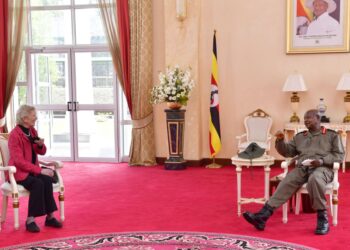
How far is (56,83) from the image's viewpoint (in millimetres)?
10219

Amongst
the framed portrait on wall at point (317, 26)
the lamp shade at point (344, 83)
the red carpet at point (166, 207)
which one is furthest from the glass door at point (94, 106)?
the lamp shade at point (344, 83)

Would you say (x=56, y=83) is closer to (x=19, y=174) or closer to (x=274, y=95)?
(x=274, y=95)

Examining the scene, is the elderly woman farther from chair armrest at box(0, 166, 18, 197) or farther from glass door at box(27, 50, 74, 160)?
glass door at box(27, 50, 74, 160)

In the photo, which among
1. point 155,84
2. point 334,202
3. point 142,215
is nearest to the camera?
point 334,202

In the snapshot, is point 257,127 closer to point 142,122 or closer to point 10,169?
point 142,122

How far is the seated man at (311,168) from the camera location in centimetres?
507

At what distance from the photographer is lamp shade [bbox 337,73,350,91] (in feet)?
27.1

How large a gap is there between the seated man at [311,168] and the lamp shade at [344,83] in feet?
10.4

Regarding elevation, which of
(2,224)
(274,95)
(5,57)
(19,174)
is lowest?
(2,224)

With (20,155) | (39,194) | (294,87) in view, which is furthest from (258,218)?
(294,87)

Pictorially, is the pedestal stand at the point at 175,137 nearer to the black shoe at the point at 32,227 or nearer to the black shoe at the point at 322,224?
the black shoe at the point at 32,227

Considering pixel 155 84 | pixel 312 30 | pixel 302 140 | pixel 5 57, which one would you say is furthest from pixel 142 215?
pixel 5 57

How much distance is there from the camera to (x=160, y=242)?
191 inches

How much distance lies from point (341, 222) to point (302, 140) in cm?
96
